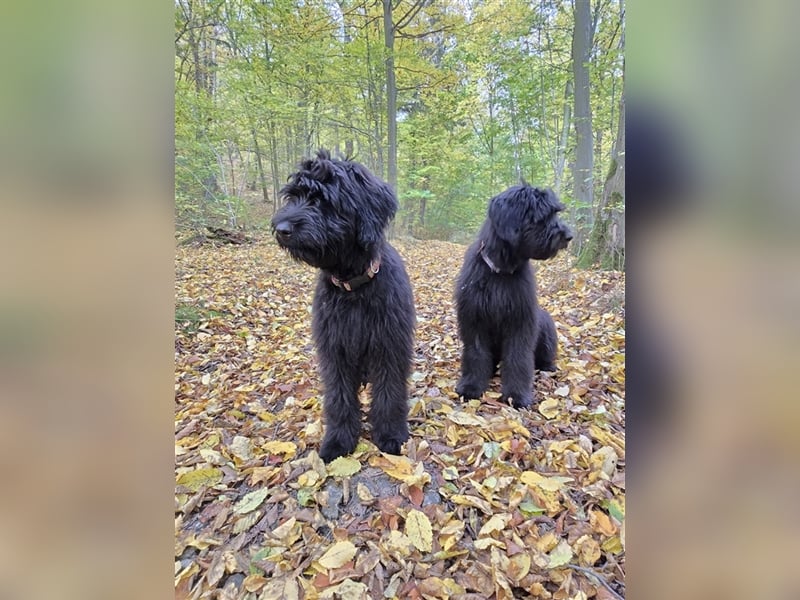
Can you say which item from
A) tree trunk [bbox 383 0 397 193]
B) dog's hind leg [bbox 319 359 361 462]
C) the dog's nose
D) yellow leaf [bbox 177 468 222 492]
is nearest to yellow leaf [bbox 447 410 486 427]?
dog's hind leg [bbox 319 359 361 462]

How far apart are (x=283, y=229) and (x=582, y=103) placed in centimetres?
950

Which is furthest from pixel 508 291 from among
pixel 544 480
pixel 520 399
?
pixel 544 480

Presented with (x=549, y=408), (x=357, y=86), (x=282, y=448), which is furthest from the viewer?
(x=357, y=86)

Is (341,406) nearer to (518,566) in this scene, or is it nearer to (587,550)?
(518,566)

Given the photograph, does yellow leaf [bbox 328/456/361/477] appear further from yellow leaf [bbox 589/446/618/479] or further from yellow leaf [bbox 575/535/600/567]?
yellow leaf [bbox 589/446/618/479]

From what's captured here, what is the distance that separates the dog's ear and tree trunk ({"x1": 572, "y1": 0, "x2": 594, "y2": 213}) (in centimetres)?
528

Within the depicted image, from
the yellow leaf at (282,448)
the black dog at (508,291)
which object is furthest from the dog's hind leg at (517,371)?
the yellow leaf at (282,448)

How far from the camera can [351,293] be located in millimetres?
3020

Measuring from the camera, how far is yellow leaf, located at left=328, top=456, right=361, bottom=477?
2799mm

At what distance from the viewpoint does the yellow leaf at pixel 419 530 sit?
7.27ft

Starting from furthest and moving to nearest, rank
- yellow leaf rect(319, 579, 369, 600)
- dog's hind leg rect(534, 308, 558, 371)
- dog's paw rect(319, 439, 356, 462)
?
1. dog's hind leg rect(534, 308, 558, 371)
2. dog's paw rect(319, 439, 356, 462)
3. yellow leaf rect(319, 579, 369, 600)

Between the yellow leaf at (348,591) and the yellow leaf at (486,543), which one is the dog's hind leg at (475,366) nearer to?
the yellow leaf at (486,543)

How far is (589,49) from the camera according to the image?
8750mm
